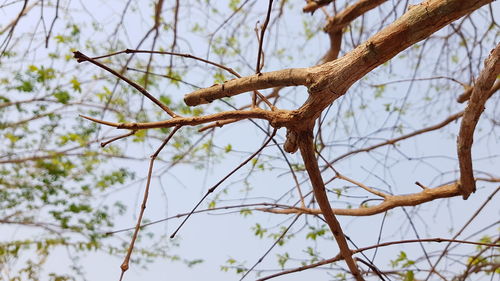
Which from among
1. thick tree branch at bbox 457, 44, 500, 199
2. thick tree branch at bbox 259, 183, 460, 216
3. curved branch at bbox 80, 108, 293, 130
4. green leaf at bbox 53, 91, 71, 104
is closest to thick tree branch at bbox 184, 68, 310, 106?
curved branch at bbox 80, 108, 293, 130

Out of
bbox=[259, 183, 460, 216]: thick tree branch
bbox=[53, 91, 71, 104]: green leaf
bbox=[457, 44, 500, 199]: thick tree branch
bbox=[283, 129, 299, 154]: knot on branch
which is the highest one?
bbox=[53, 91, 71, 104]: green leaf

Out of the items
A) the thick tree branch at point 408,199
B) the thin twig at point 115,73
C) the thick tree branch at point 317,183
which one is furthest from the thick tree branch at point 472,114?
the thin twig at point 115,73

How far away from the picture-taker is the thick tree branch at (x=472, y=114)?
2.77ft

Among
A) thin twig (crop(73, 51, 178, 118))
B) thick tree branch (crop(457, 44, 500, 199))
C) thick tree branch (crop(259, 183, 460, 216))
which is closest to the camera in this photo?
thin twig (crop(73, 51, 178, 118))

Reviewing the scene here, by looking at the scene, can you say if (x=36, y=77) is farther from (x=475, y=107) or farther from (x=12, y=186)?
(x=475, y=107)

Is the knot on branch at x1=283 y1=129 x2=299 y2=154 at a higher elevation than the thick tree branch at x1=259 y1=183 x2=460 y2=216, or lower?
lower

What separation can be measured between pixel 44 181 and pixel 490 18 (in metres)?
2.68

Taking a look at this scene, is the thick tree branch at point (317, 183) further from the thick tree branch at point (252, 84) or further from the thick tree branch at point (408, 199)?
the thick tree branch at point (408, 199)

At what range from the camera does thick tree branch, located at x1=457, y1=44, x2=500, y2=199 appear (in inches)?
33.3

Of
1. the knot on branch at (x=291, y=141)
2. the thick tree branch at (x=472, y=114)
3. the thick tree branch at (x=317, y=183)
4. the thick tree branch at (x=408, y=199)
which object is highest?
the thick tree branch at (x=472, y=114)

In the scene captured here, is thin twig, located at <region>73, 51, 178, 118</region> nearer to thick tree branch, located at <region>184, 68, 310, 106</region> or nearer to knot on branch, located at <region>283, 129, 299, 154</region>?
thick tree branch, located at <region>184, 68, 310, 106</region>

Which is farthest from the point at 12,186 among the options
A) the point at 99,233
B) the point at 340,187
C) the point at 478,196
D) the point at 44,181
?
the point at 478,196

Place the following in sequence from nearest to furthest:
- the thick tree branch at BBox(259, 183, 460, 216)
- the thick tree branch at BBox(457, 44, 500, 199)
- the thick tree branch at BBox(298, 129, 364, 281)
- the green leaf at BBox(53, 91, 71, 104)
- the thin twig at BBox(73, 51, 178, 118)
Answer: the thin twig at BBox(73, 51, 178, 118) < the thick tree branch at BBox(298, 129, 364, 281) < the thick tree branch at BBox(457, 44, 500, 199) < the thick tree branch at BBox(259, 183, 460, 216) < the green leaf at BBox(53, 91, 71, 104)

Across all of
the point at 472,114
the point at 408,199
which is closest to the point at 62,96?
the point at 408,199
